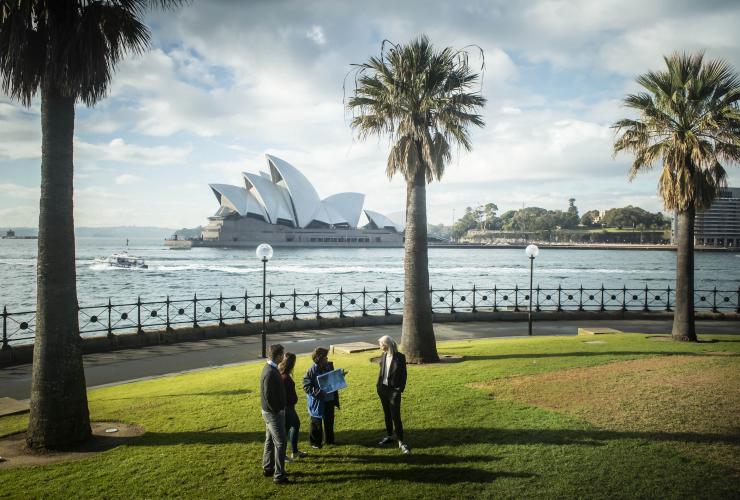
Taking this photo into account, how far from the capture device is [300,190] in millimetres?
125500

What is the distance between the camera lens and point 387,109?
1288cm

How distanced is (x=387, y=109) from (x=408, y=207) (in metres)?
2.45

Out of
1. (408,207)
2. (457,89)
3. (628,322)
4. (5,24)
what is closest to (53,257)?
(5,24)

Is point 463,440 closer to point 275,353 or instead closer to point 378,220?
point 275,353

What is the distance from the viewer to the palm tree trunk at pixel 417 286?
1221 centimetres

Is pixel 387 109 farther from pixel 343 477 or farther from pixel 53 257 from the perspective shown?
pixel 343 477

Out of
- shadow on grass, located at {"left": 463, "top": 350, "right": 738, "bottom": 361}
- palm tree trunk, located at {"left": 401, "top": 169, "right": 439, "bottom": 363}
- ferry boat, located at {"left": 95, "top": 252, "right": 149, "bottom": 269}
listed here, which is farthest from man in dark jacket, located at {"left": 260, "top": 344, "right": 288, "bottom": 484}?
ferry boat, located at {"left": 95, "top": 252, "right": 149, "bottom": 269}

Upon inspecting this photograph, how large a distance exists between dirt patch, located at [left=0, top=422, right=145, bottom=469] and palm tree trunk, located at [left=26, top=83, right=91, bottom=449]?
0.16 metres

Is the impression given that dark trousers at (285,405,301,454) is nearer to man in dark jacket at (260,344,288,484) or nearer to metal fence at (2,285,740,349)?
man in dark jacket at (260,344,288,484)

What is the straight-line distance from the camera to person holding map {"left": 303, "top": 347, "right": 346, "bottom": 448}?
649 centimetres

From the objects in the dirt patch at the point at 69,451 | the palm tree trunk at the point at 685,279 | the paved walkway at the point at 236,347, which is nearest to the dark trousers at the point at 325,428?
Answer: the dirt patch at the point at 69,451

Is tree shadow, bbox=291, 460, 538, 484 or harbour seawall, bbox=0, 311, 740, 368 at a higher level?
tree shadow, bbox=291, 460, 538, 484

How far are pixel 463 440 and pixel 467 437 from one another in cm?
12

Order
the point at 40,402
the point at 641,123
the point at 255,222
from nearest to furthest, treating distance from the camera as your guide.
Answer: the point at 40,402 → the point at 641,123 → the point at 255,222
